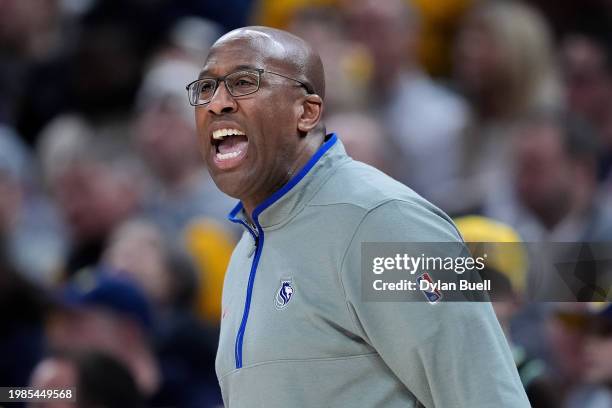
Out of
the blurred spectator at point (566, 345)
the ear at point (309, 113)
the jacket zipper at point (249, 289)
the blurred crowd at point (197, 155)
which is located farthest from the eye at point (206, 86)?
the blurred spectator at point (566, 345)

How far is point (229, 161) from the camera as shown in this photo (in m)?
2.78

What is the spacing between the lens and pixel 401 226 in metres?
2.55

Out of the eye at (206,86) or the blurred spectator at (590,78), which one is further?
the blurred spectator at (590,78)

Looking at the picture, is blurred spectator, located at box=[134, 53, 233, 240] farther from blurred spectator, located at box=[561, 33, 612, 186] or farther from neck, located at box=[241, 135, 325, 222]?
neck, located at box=[241, 135, 325, 222]

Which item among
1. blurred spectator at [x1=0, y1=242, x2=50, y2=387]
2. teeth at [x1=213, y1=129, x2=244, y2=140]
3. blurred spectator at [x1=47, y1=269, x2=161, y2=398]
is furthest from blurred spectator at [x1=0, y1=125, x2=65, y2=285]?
teeth at [x1=213, y1=129, x2=244, y2=140]

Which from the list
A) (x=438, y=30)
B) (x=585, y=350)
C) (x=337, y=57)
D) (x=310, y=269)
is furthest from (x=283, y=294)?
(x=438, y=30)

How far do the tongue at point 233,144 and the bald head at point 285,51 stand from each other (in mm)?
184

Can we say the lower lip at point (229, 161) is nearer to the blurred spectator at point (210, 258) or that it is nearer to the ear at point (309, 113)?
the ear at point (309, 113)

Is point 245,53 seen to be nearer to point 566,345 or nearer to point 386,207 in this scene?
point 386,207

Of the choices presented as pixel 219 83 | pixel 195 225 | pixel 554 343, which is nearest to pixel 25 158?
pixel 195 225

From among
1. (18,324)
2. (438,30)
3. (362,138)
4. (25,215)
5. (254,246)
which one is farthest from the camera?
(438,30)

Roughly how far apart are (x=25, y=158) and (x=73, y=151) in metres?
0.56

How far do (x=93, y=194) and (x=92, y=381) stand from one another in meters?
2.48

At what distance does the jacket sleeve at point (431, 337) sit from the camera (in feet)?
8.02
